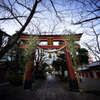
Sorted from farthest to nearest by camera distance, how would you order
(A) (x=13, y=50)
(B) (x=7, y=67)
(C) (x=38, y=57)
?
1. (C) (x=38, y=57)
2. (A) (x=13, y=50)
3. (B) (x=7, y=67)

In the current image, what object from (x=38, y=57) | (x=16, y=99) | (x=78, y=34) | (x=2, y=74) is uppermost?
(x=78, y=34)

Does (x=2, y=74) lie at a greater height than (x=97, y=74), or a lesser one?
greater

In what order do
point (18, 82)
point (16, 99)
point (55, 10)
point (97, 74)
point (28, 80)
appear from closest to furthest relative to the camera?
point (16, 99), point (55, 10), point (28, 80), point (18, 82), point (97, 74)

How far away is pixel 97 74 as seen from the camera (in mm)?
14594

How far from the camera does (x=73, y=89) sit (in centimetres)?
532

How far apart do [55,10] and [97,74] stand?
18.5m

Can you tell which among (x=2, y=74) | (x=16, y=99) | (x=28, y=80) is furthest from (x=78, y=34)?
(x=2, y=74)

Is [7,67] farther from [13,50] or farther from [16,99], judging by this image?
[13,50]

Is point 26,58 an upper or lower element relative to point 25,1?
lower

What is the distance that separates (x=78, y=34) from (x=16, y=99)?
8689 mm

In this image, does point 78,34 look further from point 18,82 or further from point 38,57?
point 18,82

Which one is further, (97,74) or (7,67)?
(97,74)

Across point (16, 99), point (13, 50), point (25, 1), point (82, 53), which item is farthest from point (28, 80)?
point (82, 53)

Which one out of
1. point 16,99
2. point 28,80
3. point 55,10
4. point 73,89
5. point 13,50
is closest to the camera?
point 16,99
